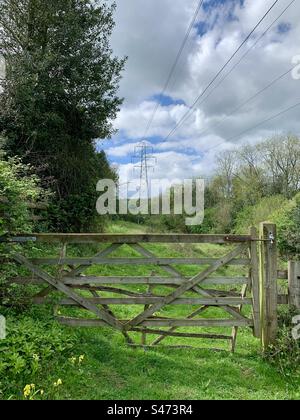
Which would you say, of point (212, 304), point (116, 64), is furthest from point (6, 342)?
point (116, 64)

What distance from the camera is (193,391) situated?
3707mm

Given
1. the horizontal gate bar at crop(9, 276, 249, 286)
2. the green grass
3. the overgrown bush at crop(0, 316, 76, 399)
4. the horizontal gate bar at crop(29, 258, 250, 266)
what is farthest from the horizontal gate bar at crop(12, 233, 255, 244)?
the green grass

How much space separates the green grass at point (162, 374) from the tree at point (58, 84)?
667 centimetres

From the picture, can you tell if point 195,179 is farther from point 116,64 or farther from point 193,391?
point 193,391

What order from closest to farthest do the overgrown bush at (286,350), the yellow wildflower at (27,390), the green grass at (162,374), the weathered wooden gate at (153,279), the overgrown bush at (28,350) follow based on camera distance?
the yellow wildflower at (27,390) < the overgrown bush at (28,350) < the green grass at (162,374) < the overgrown bush at (286,350) < the weathered wooden gate at (153,279)

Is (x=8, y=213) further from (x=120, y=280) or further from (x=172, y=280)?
(x=172, y=280)

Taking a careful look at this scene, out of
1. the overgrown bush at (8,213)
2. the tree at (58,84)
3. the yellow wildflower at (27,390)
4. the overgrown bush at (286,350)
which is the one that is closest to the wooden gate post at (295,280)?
the overgrown bush at (286,350)

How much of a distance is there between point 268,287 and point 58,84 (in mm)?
9684

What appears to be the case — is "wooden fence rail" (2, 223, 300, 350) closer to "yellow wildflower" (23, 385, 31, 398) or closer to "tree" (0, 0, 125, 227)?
"yellow wildflower" (23, 385, 31, 398)

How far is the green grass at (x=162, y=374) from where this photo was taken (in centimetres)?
356

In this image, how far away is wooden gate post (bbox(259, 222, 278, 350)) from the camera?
179 inches

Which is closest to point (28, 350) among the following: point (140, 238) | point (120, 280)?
point (120, 280)

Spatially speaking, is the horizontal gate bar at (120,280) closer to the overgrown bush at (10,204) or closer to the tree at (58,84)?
the overgrown bush at (10,204)
